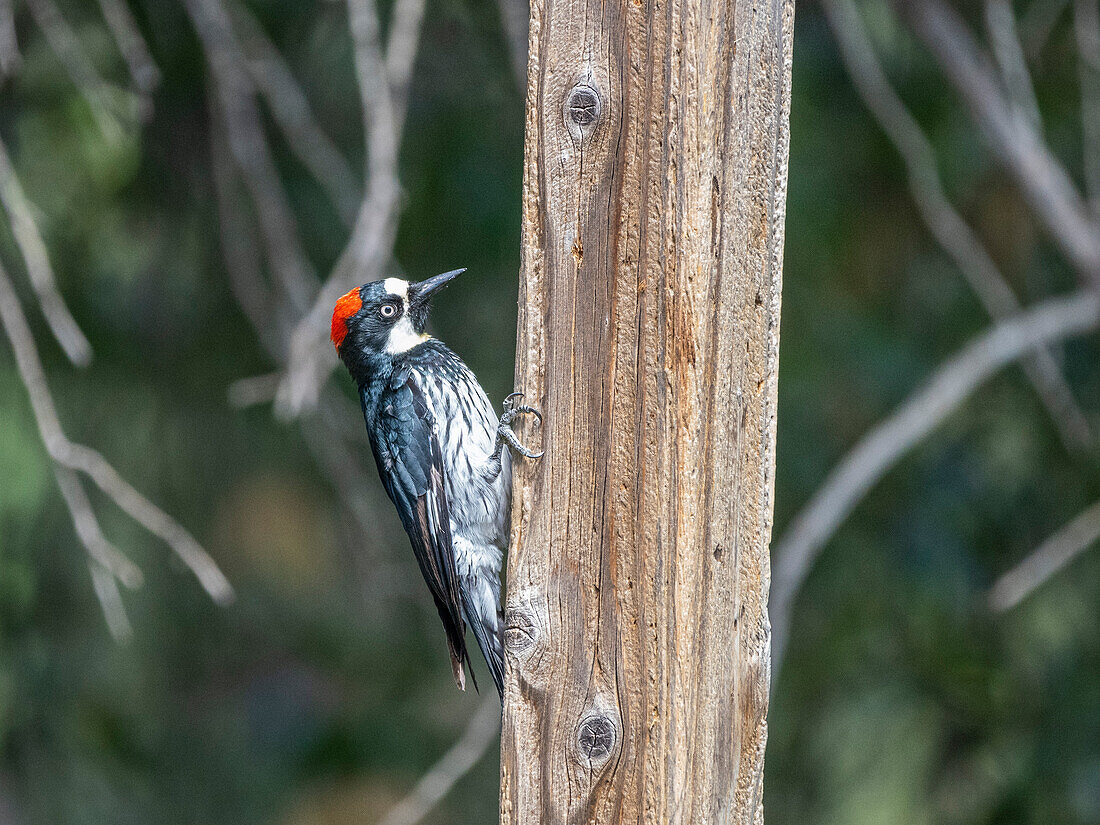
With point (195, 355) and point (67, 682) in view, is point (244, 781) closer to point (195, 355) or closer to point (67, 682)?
point (67, 682)

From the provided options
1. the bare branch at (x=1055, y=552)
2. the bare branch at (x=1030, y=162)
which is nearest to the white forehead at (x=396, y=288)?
the bare branch at (x=1055, y=552)

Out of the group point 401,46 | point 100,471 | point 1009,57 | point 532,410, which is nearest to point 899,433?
point 1009,57

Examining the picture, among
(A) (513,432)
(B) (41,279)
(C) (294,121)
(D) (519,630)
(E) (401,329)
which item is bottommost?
(D) (519,630)

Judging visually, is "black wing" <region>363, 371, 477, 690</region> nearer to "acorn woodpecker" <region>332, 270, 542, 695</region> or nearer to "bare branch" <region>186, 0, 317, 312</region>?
"acorn woodpecker" <region>332, 270, 542, 695</region>

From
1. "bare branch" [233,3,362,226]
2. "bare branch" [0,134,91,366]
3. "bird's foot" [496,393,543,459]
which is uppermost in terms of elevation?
"bare branch" [233,3,362,226]

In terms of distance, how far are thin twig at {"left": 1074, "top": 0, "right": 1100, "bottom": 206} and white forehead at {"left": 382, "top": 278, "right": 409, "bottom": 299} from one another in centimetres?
216

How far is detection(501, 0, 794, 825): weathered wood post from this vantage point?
141cm

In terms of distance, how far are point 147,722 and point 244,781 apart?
2.05 ft

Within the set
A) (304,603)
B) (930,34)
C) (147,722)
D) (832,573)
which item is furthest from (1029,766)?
(147,722)

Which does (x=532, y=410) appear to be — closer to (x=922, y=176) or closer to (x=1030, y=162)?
(x=922, y=176)

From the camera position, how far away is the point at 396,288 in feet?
8.85

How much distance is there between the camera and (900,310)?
4629mm

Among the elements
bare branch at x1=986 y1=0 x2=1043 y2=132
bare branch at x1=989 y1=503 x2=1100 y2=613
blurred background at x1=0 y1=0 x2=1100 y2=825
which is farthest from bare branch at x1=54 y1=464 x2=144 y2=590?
bare branch at x1=986 y1=0 x2=1043 y2=132

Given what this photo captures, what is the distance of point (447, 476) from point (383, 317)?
46 cm
